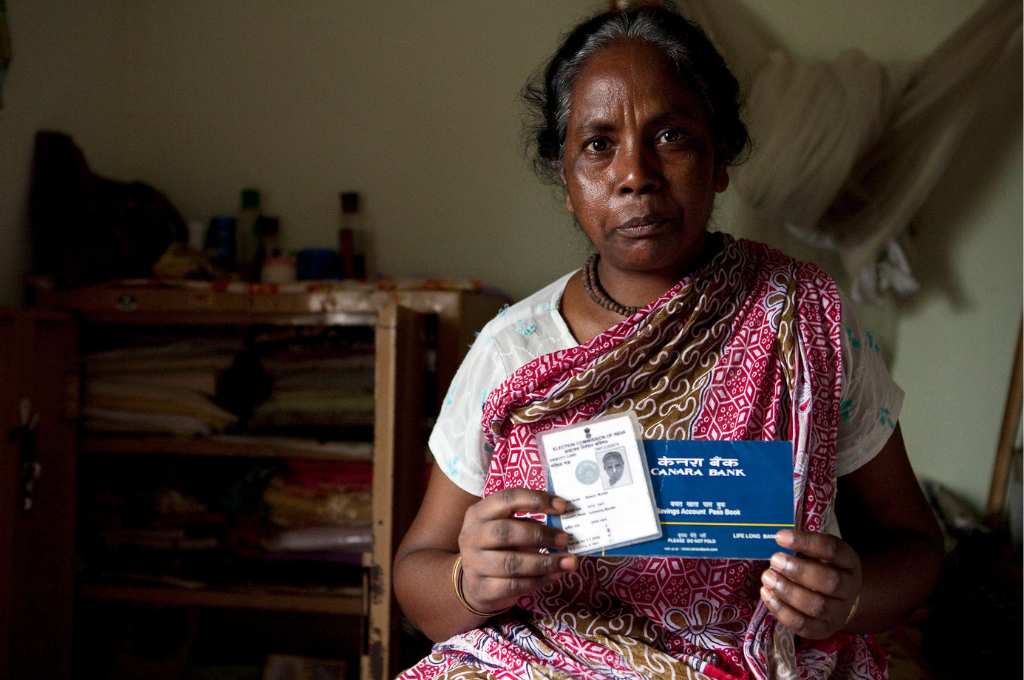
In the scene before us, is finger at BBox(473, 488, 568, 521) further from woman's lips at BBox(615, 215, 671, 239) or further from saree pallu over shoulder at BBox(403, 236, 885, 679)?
woman's lips at BBox(615, 215, 671, 239)

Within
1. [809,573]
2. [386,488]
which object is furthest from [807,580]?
[386,488]

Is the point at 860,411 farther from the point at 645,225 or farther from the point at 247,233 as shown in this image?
the point at 247,233

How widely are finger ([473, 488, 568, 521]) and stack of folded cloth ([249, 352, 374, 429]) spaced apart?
121cm

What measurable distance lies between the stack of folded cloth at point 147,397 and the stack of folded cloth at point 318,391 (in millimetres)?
129

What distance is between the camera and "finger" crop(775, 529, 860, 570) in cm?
78

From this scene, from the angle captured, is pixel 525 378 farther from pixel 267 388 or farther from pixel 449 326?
pixel 267 388

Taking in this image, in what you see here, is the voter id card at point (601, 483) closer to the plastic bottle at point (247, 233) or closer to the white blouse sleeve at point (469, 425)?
the white blouse sleeve at point (469, 425)

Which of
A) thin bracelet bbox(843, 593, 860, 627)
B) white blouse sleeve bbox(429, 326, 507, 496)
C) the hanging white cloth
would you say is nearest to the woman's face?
white blouse sleeve bbox(429, 326, 507, 496)

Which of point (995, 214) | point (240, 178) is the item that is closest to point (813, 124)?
point (995, 214)

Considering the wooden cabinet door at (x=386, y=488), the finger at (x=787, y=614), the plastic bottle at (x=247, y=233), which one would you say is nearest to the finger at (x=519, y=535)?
the finger at (x=787, y=614)

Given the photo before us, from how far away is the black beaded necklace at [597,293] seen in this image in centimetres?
107

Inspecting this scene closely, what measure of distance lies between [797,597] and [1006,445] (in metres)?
1.66

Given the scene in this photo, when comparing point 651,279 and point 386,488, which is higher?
point 651,279

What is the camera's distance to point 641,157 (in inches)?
37.1
